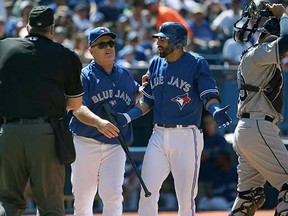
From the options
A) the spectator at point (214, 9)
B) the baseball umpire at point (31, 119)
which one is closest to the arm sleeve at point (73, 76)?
the baseball umpire at point (31, 119)

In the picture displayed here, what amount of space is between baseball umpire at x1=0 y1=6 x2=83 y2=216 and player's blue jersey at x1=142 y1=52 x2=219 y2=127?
1.29 metres

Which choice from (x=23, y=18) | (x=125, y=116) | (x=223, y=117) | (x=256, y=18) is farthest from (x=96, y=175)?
(x=23, y=18)

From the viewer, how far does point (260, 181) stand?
7762 mm

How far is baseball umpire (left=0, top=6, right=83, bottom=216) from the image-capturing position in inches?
256

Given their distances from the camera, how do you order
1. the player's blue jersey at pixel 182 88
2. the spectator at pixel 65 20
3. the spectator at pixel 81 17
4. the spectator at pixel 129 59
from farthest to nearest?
the spectator at pixel 81 17 → the spectator at pixel 65 20 → the spectator at pixel 129 59 → the player's blue jersey at pixel 182 88

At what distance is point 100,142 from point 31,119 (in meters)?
1.44

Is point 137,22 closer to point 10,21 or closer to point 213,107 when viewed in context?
point 10,21

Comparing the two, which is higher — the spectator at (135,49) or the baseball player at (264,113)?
the baseball player at (264,113)

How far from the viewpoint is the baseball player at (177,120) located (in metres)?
A: 7.61

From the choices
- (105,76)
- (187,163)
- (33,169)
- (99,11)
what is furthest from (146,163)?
(99,11)

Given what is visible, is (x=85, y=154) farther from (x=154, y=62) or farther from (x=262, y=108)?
(x=262, y=108)

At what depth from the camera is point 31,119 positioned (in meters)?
6.52

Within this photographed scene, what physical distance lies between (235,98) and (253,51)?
414cm

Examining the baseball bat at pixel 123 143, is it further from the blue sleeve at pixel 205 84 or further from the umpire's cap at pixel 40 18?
the umpire's cap at pixel 40 18
